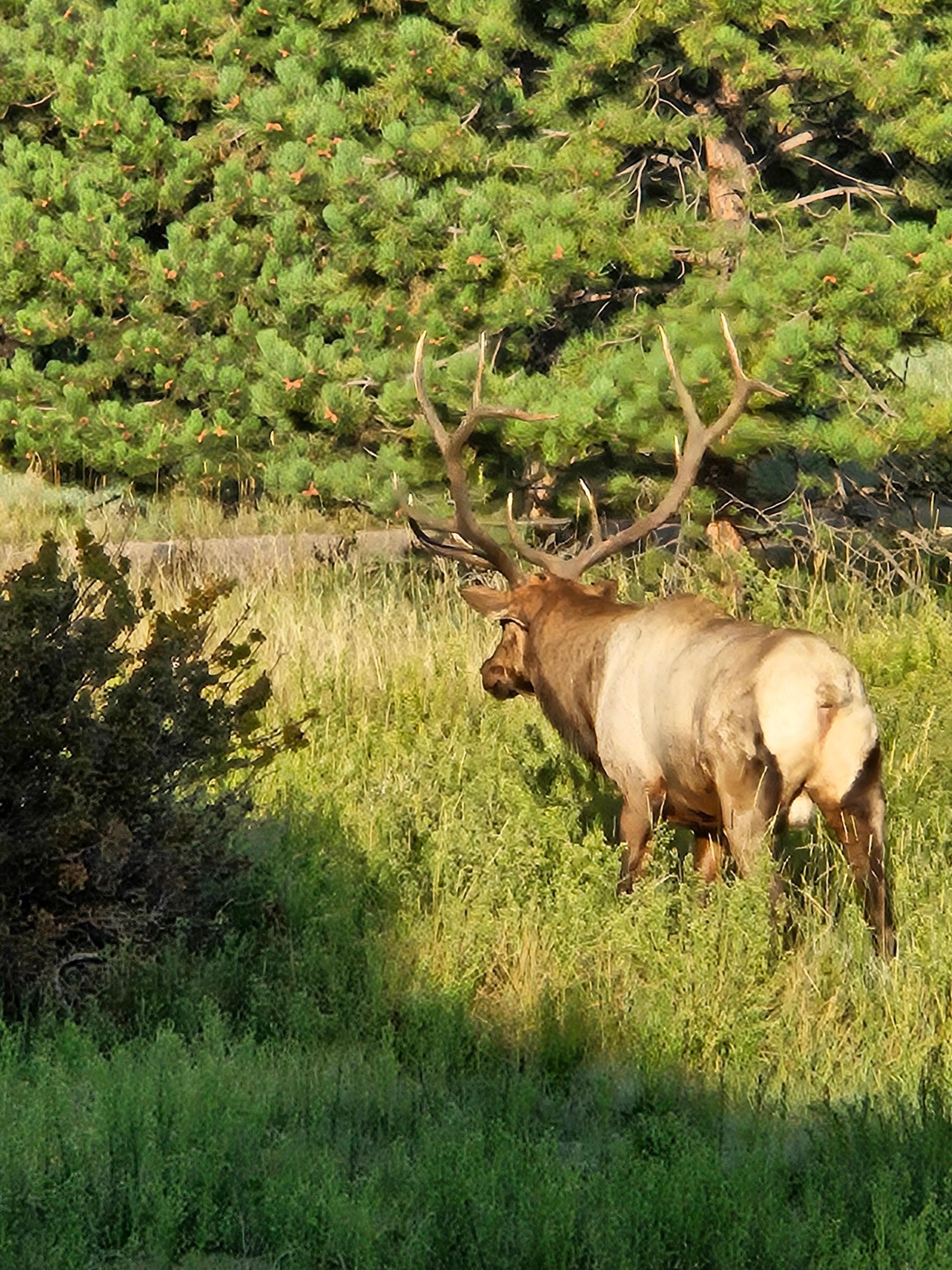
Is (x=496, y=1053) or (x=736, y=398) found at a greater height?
(x=736, y=398)

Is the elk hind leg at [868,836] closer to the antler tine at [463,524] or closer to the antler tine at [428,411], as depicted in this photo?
the antler tine at [463,524]

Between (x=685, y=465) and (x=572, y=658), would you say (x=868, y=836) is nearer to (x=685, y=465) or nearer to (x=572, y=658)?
(x=572, y=658)

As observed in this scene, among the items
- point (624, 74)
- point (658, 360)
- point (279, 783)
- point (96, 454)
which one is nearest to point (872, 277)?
point (658, 360)

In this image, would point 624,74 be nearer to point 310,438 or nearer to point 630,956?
point 310,438

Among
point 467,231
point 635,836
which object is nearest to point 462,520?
point 635,836

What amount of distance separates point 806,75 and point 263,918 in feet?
23.2

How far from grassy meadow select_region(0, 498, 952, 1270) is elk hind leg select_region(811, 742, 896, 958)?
0.30 feet

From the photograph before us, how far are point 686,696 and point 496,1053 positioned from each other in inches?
46.8

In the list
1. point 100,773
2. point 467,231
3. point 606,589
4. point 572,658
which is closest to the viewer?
point 100,773

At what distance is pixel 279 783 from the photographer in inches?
301

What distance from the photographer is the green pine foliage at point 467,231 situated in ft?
35.1

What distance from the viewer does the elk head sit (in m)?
7.35

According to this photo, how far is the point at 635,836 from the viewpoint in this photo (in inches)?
249

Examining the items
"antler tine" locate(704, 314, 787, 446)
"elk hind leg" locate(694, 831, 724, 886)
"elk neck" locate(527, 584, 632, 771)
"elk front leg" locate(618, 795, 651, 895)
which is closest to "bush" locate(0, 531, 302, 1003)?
"elk neck" locate(527, 584, 632, 771)
